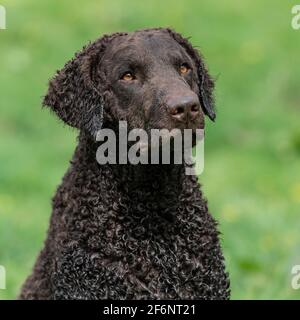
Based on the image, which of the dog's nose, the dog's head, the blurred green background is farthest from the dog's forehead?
the blurred green background

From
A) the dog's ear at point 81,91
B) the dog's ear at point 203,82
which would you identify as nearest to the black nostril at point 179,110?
the dog's ear at point 81,91

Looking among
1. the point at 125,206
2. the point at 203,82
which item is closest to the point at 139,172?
the point at 125,206

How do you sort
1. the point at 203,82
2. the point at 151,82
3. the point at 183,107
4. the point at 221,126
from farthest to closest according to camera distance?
the point at 221,126 → the point at 203,82 → the point at 151,82 → the point at 183,107

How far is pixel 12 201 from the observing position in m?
10.6

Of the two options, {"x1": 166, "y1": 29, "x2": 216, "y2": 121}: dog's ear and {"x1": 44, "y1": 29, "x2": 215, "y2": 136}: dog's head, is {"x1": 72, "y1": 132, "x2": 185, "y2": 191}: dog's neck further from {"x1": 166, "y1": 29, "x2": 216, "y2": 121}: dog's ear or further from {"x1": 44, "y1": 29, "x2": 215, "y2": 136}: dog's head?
{"x1": 166, "y1": 29, "x2": 216, "y2": 121}: dog's ear

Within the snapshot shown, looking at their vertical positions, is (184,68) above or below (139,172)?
above

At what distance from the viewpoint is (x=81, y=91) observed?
606cm

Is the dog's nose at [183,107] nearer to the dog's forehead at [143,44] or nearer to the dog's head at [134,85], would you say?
the dog's head at [134,85]

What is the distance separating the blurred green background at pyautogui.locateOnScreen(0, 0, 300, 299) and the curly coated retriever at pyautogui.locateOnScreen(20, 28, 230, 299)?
1.38 metres

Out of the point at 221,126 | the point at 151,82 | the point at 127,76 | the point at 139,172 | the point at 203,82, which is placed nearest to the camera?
the point at 151,82

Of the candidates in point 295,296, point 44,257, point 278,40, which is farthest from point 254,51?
point 44,257

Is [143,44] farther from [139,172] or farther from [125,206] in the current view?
[125,206]

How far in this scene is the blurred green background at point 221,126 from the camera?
28.2 feet

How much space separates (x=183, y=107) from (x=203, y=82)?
2.70ft
